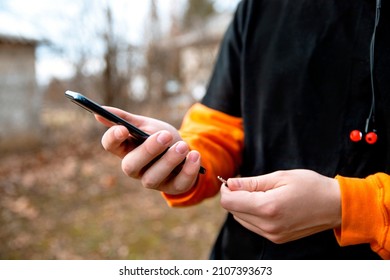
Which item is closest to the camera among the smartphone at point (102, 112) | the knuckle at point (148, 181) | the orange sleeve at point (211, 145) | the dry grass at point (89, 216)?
the smartphone at point (102, 112)

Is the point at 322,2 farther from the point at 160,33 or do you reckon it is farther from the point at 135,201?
the point at 160,33

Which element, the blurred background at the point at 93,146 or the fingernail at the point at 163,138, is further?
the blurred background at the point at 93,146

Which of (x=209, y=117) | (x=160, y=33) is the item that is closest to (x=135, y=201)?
(x=209, y=117)

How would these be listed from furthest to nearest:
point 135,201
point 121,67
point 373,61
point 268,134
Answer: point 121,67 < point 135,201 < point 268,134 < point 373,61

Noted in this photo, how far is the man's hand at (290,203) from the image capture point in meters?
0.64

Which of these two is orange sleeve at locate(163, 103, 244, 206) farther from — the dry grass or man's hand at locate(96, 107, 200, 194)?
the dry grass

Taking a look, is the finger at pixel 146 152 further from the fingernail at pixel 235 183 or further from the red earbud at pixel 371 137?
the red earbud at pixel 371 137

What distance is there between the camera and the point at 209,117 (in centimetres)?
96

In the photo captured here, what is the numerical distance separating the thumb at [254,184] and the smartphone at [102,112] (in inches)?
8.1

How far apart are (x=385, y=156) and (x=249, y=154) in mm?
327

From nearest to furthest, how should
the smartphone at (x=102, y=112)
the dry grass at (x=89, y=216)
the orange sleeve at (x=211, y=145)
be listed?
the smartphone at (x=102, y=112) < the orange sleeve at (x=211, y=145) < the dry grass at (x=89, y=216)

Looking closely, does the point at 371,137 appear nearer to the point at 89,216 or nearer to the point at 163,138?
the point at 163,138

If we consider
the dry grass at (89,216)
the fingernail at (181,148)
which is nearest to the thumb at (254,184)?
the fingernail at (181,148)

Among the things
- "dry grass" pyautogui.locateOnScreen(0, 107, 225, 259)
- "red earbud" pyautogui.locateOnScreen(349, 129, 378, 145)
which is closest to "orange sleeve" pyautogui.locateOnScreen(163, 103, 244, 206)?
"red earbud" pyautogui.locateOnScreen(349, 129, 378, 145)
